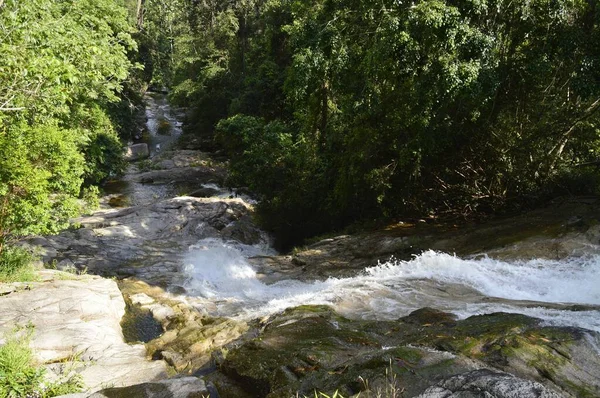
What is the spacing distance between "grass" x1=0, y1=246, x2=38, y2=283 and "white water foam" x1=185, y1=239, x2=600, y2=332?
344 centimetres

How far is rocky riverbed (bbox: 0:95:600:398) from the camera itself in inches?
174

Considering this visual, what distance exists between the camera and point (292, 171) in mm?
15664

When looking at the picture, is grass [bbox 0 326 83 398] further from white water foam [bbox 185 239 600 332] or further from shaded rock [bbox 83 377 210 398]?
white water foam [bbox 185 239 600 332]

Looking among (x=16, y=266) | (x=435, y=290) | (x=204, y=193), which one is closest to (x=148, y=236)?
(x=204, y=193)

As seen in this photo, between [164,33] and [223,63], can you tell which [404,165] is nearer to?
[223,63]

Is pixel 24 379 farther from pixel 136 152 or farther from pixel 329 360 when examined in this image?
pixel 136 152

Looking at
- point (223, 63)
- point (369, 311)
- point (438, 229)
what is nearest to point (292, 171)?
point (438, 229)

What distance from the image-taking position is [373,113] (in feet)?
43.0

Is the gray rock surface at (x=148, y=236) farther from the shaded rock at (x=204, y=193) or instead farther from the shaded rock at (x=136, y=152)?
the shaded rock at (x=136, y=152)

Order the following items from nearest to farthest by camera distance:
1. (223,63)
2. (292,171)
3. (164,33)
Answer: (292,171) < (223,63) < (164,33)

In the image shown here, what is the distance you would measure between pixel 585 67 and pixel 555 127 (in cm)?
287

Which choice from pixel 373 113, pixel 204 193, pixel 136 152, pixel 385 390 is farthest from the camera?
pixel 136 152

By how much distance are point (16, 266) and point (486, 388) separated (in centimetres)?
940

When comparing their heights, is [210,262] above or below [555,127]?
below
